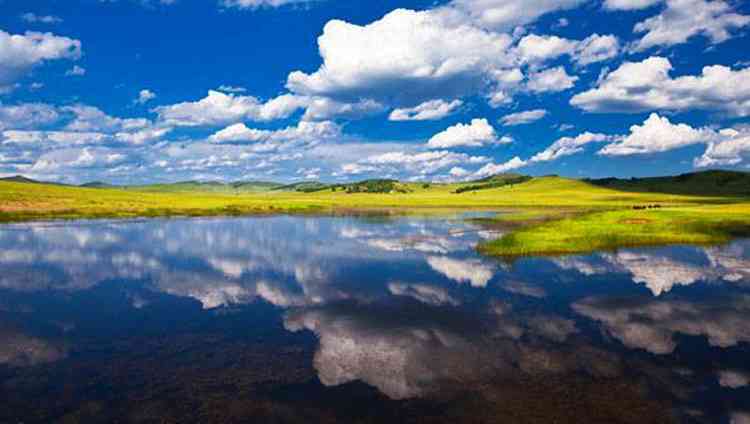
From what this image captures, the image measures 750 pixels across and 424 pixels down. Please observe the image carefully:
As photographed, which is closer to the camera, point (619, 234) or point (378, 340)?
point (378, 340)

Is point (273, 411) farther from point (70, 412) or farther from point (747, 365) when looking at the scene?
point (747, 365)

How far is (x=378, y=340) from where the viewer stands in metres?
21.5

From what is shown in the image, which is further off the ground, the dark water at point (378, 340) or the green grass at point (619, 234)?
the green grass at point (619, 234)

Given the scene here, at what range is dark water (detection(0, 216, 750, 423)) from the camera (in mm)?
15000

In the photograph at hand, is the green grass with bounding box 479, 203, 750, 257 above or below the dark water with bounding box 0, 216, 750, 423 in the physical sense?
above

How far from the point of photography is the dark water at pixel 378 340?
15000 millimetres

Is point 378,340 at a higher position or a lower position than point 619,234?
lower

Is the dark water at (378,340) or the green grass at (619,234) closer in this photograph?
the dark water at (378,340)

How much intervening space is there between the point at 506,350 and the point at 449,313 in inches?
239

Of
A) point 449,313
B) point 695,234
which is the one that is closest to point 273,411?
point 449,313

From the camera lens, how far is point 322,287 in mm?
32406

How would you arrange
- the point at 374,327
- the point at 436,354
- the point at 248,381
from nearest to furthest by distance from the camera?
1. the point at 248,381
2. the point at 436,354
3. the point at 374,327

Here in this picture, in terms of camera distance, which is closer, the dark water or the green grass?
the dark water

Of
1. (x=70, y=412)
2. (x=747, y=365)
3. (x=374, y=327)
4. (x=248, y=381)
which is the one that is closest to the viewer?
(x=70, y=412)
